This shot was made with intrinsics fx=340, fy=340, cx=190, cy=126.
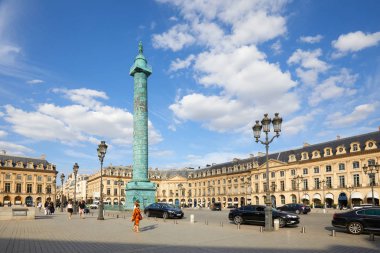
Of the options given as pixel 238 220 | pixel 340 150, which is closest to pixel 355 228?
pixel 238 220

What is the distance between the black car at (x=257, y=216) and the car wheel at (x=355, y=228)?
4.10 metres

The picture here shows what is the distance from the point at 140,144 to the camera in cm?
4728

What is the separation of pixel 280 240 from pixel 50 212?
31.9m

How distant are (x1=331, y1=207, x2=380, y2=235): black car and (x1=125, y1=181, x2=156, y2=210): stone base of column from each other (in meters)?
30.7

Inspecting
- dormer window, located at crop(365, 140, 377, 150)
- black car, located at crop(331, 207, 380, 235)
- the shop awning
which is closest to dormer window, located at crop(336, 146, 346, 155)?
dormer window, located at crop(365, 140, 377, 150)

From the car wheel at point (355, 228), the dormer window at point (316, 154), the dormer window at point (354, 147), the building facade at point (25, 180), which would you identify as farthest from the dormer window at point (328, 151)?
the building facade at point (25, 180)

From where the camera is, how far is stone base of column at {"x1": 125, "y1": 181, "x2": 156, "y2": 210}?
45.8 metres

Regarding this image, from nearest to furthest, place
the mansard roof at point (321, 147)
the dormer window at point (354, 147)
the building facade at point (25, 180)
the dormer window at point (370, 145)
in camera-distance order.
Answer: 1. the dormer window at point (370, 145)
2. the mansard roof at point (321, 147)
3. the dormer window at point (354, 147)
4. the building facade at point (25, 180)

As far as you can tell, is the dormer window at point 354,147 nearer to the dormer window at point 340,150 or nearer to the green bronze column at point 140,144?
the dormer window at point 340,150

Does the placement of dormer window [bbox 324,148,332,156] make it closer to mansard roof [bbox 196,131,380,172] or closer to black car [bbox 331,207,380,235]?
mansard roof [bbox 196,131,380,172]

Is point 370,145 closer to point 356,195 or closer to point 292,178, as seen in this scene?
point 356,195

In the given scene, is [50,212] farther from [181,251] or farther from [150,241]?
[181,251]

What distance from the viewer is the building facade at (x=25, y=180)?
89438 millimetres

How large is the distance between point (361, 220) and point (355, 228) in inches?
22.3
